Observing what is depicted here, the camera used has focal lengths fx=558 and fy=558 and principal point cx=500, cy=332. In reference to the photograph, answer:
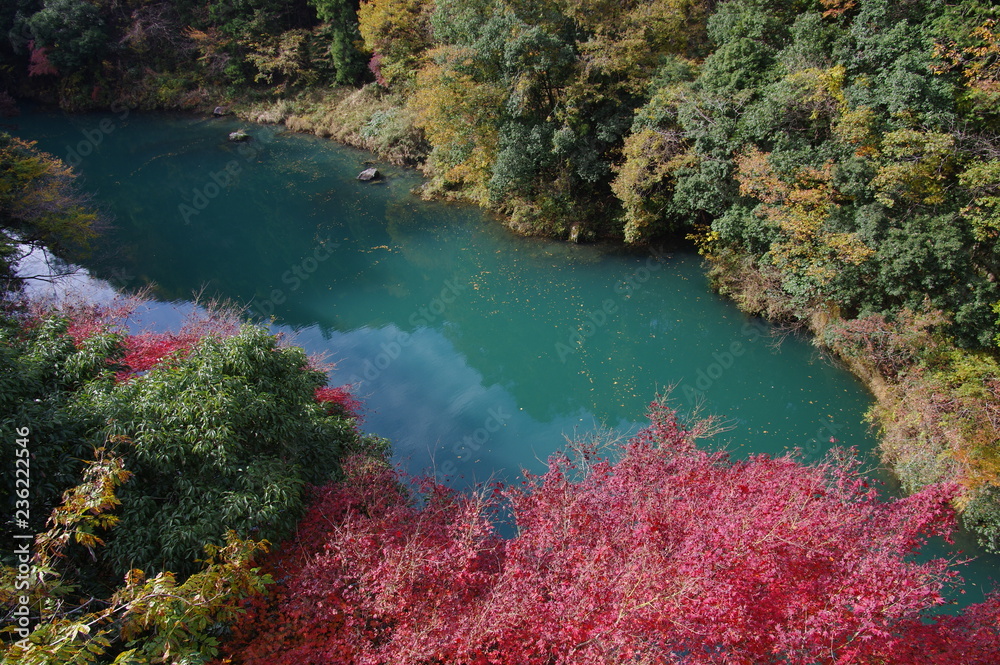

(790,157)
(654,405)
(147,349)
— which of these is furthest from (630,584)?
(790,157)

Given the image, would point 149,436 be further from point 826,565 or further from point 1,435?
point 826,565

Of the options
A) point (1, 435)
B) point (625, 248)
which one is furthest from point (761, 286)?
point (1, 435)

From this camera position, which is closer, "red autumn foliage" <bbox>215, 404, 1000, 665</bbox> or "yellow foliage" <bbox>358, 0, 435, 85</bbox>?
"red autumn foliage" <bbox>215, 404, 1000, 665</bbox>

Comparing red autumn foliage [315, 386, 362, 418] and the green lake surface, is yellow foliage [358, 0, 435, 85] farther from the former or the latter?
red autumn foliage [315, 386, 362, 418]

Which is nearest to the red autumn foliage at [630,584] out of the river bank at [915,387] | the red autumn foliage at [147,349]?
the river bank at [915,387]

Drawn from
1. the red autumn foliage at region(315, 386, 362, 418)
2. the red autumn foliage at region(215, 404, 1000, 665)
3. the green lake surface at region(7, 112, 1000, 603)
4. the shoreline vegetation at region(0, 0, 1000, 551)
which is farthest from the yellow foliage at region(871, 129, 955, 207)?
the red autumn foliage at region(315, 386, 362, 418)

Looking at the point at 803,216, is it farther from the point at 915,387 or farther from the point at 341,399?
the point at 341,399
